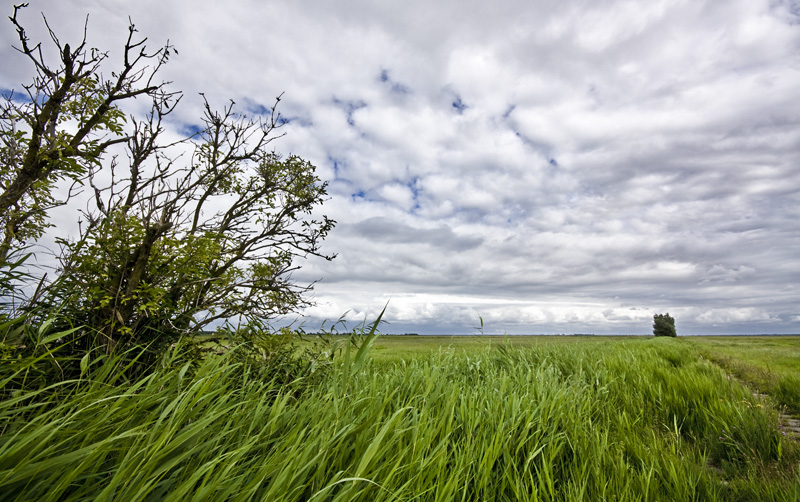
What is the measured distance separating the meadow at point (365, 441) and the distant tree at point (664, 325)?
288ft

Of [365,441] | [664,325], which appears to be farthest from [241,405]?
[664,325]

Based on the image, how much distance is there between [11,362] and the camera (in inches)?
92.8

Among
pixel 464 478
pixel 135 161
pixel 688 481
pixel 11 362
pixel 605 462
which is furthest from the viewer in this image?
pixel 135 161

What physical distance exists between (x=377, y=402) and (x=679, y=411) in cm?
461

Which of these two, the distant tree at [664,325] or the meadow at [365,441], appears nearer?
the meadow at [365,441]

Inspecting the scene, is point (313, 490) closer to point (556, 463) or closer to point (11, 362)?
Answer: point (11, 362)

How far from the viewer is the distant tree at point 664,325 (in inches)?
3076

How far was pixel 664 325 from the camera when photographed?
78938 millimetres

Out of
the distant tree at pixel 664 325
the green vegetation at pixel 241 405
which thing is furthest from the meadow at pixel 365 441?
the distant tree at pixel 664 325

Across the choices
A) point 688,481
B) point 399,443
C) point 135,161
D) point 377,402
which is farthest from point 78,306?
point 688,481

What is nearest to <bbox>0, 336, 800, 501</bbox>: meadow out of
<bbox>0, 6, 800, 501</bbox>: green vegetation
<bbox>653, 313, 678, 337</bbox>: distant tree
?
<bbox>0, 6, 800, 501</bbox>: green vegetation

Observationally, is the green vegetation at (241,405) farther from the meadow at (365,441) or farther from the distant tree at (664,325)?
the distant tree at (664,325)

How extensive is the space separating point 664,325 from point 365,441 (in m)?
95.1

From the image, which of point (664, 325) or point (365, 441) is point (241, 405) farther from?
point (664, 325)
